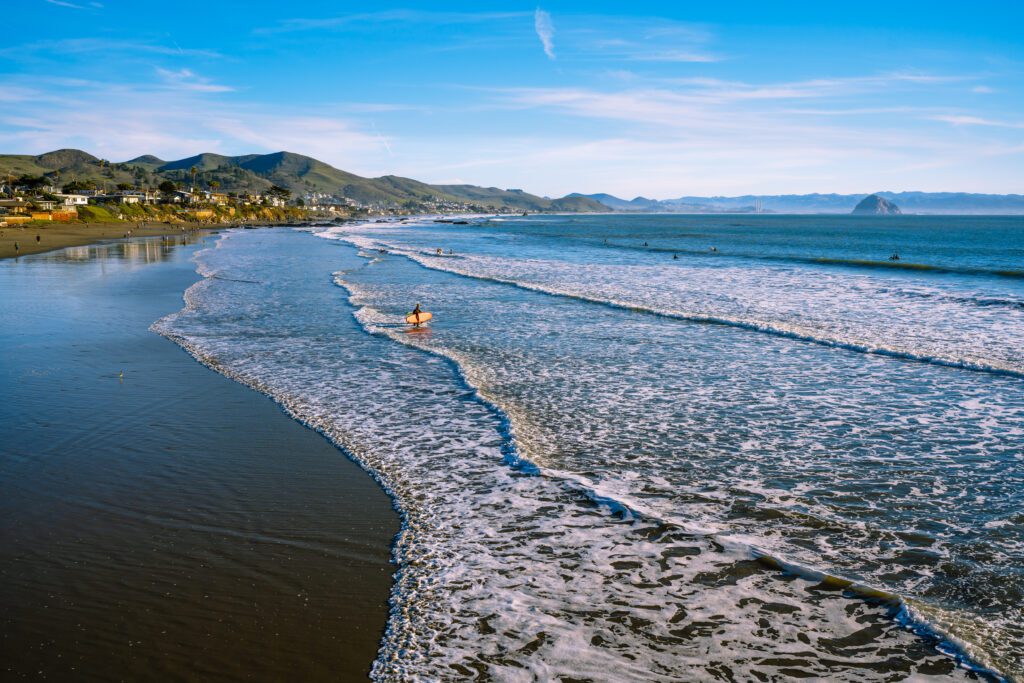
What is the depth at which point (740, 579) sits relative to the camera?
7512 mm

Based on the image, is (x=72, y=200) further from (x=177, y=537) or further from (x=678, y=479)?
(x=678, y=479)

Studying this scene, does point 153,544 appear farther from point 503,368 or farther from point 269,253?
point 269,253

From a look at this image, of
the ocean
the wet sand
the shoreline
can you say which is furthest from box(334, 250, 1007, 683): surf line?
the wet sand

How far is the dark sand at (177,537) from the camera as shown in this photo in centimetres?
607

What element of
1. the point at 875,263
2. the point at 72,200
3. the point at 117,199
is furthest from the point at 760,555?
the point at 117,199

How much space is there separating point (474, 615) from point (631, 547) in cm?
236

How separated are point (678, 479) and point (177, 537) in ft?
23.1

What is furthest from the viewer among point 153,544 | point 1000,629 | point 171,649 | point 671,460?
point 671,460

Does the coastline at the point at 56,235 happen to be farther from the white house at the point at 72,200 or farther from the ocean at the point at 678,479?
the ocean at the point at 678,479

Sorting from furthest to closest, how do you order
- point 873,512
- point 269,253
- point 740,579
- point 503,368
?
1. point 269,253
2. point 503,368
3. point 873,512
4. point 740,579

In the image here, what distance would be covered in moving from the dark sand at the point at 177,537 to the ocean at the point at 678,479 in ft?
2.10

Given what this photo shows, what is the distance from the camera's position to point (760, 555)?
798 cm

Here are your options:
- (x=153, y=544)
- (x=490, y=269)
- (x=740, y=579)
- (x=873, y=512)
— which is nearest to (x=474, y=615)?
(x=740, y=579)

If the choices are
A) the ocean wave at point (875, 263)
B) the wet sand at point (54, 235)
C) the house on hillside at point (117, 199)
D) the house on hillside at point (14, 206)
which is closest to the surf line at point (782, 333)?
the ocean wave at point (875, 263)
